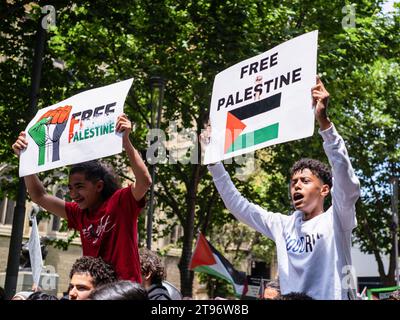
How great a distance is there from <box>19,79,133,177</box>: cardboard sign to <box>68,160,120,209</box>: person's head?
0.29 ft

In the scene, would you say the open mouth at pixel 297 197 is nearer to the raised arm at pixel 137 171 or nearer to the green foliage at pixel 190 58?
the raised arm at pixel 137 171

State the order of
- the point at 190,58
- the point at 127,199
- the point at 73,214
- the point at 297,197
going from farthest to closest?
the point at 190,58 < the point at 73,214 < the point at 127,199 < the point at 297,197

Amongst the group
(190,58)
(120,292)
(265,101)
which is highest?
(190,58)

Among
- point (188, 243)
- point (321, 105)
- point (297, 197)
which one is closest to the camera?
point (321, 105)

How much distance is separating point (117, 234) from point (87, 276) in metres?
0.53

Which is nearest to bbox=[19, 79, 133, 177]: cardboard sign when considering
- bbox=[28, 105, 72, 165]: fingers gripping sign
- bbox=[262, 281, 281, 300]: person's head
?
bbox=[28, 105, 72, 165]: fingers gripping sign

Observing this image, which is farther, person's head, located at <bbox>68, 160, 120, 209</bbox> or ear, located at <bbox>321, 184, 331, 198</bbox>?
person's head, located at <bbox>68, 160, 120, 209</bbox>

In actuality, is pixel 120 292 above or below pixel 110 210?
below

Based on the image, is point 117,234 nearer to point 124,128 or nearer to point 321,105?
point 124,128

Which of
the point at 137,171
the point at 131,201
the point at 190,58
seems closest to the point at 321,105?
the point at 137,171

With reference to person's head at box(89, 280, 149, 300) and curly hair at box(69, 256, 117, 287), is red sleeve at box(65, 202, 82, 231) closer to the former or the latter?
curly hair at box(69, 256, 117, 287)

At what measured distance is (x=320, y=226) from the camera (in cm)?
389

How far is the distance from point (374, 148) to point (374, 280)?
2770 cm

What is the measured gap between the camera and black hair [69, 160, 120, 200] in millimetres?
4492
